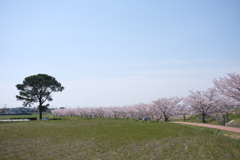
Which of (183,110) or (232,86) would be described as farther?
(183,110)

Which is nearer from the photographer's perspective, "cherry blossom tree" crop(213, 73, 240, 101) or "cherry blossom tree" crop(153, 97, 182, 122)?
"cherry blossom tree" crop(213, 73, 240, 101)

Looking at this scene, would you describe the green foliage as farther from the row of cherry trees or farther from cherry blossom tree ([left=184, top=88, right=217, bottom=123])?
cherry blossom tree ([left=184, top=88, right=217, bottom=123])

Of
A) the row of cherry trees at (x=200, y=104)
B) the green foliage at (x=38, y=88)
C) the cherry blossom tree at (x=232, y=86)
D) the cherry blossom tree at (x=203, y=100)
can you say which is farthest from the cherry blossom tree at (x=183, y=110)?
the green foliage at (x=38, y=88)

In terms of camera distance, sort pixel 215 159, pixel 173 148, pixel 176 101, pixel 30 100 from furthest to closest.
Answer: pixel 30 100 → pixel 176 101 → pixel 173 148 → pixel 215 159

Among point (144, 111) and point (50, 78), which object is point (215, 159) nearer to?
point (144, 111)

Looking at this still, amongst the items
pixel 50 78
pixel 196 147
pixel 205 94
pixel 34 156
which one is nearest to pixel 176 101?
pixel 205 94

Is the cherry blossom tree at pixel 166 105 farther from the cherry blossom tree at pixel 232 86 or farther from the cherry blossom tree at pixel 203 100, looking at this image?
the cherry blossom tree at pixel 232 86

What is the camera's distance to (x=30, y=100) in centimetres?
5003

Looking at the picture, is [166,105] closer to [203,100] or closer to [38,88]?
[203,100]

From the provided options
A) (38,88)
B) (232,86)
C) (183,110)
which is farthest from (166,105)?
(38,88)

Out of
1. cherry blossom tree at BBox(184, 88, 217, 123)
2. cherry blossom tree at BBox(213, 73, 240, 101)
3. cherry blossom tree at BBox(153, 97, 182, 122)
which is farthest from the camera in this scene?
cherry blossom tree at BBox(153, 97, 182, 122)

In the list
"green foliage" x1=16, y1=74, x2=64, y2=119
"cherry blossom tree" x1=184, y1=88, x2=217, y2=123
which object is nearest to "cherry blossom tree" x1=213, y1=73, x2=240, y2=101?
"cherry blossom tree" x1=184, y1=88, x2=217, y2=123

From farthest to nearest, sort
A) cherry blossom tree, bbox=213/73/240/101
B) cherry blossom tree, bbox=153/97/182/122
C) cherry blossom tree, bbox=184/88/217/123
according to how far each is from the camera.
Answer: cherry blossom tree, bbox=153/97/182/122, cherry blossom tree, bbox=184/88/217/123, cherry blossom tree, bbox=213/73/240/101

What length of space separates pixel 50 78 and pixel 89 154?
48215mm
